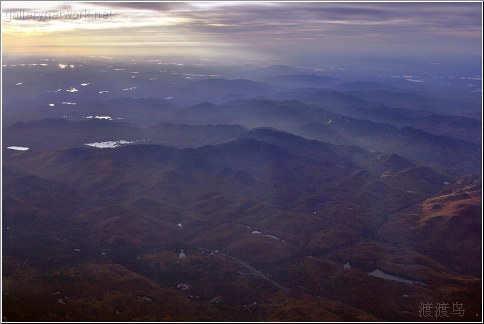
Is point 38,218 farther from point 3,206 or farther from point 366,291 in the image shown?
point 366,291

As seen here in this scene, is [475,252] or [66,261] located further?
[475,252]

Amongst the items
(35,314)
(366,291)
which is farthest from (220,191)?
(35,314)

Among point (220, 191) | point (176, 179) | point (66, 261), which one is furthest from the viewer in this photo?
point (176, 179)

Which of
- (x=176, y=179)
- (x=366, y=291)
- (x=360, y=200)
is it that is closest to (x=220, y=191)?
(x=176, y=179)

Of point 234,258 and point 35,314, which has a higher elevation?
point 35,314

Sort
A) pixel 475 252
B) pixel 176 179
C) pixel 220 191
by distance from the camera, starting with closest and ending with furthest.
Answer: pixel 475 252
pixel 220 191
pixel 176 179

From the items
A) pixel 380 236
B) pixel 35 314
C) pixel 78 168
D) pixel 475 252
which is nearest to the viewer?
pixel 35 314

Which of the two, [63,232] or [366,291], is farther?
[63,232]

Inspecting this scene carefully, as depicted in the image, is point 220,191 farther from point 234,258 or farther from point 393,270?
point 393,270

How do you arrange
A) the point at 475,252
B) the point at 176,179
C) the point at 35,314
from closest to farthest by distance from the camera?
the point at 35,314, the point at 475,252, the point at 176,179
